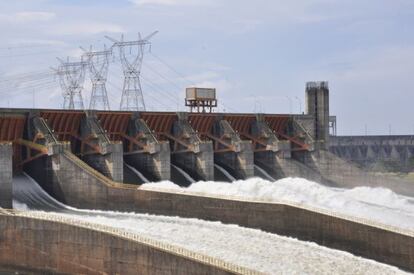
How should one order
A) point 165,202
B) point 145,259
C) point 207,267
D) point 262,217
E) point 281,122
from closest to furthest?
point 207,267 → point 145,259 → point 262,217 → point 165,202 → point 281,122

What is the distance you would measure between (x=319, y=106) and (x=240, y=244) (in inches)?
1522

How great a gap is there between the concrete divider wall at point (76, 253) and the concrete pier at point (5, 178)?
408 inches

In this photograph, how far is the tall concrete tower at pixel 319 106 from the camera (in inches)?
2813

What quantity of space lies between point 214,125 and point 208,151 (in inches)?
289

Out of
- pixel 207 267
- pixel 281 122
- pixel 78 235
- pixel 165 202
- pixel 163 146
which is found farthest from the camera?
pixel 281 122

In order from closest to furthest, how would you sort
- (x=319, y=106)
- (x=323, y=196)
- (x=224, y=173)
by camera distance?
(x=323, y=196) < (x=224, y=173) < (x=319, y=106)

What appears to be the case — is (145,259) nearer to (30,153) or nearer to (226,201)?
(226,201)

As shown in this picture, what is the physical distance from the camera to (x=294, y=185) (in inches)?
2168

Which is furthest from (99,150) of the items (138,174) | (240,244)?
(240,244)

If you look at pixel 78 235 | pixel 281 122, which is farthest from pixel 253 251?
pixel 281 122

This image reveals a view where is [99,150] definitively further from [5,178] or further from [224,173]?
[224,173]

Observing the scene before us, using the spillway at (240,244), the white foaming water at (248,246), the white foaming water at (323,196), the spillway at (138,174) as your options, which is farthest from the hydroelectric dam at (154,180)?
the white foaming water at (323,196)

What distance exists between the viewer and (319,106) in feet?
236

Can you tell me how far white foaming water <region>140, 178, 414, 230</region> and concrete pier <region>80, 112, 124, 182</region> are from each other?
3.16 meters
